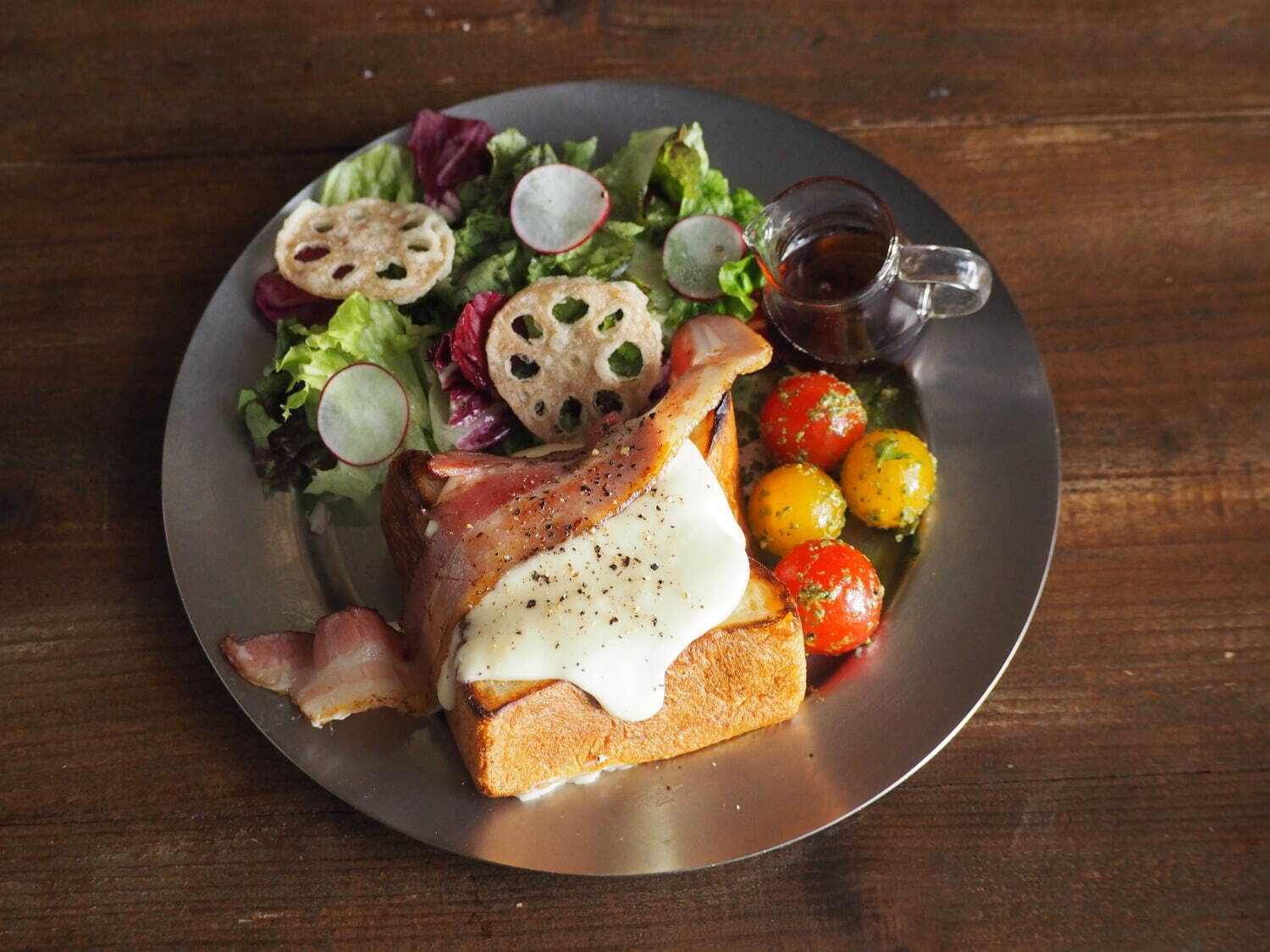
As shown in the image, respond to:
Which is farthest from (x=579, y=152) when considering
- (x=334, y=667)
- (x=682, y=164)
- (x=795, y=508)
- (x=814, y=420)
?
(x=334, y=667)

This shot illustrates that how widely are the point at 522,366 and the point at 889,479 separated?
107cm

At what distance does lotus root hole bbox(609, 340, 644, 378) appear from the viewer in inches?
126

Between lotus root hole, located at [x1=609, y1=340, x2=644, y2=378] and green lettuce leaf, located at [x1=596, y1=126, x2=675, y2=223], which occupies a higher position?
green lettuce leaf, located at [x1=596, y1=126, x2=675, y2=223]

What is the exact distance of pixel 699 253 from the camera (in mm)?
3342

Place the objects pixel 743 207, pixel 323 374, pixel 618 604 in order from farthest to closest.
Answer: pixel 743 207, pixel 323 374, pixel 618 604

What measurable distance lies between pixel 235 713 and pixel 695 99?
2.30m

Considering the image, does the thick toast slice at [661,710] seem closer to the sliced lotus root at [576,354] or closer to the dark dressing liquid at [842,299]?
the sliced lotus root at [576,354]

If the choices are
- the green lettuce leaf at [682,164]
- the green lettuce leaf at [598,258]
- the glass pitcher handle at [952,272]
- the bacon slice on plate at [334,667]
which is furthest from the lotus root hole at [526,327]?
the glass pitcher handle at [952,272]

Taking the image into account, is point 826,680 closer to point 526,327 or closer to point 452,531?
point 452,531

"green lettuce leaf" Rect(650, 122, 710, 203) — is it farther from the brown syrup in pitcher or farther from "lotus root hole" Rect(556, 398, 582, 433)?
"lotus root hole" Rect(556, 398, 582, 433)

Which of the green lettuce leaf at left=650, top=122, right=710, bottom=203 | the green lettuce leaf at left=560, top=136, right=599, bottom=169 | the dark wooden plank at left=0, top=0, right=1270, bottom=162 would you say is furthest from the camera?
the dark wooden plank at left=0, top=0, right=1270, bottom=162

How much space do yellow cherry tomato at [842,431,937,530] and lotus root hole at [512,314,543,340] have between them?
3.10ft

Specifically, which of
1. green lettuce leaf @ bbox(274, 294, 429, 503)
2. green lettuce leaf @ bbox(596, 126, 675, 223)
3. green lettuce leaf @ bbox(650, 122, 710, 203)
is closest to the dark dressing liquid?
green lettuce leaf @ bbox(650, 122, 710, 203)

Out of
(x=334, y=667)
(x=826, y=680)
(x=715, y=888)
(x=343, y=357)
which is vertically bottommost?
(x=715, y=888)
